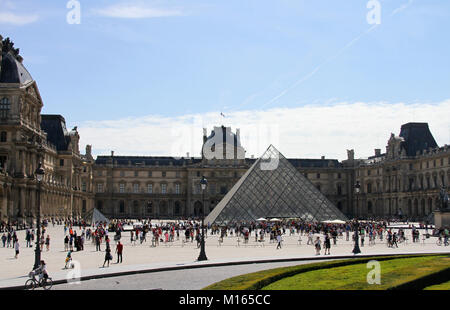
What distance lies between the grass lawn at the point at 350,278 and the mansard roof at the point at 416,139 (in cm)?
5802

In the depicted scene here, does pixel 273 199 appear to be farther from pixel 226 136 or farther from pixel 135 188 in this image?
pixel 135 188

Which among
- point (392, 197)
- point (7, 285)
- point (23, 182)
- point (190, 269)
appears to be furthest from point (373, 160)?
point (7, 285)

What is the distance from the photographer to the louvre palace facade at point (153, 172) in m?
42.3

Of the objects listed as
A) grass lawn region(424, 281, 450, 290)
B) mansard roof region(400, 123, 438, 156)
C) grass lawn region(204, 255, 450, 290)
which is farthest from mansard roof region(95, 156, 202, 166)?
grass lawn region(424, 281, 450, 290)

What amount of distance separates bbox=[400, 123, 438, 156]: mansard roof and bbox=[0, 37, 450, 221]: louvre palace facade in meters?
0.12

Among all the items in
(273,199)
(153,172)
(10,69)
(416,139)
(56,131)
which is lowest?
(273,199)

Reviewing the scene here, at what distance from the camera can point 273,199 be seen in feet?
148

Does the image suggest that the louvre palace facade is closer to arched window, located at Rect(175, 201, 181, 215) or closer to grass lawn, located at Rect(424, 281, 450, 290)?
arched window, located at Rect(175, 201, 181, 215)

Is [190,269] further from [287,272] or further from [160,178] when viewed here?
[160,178]

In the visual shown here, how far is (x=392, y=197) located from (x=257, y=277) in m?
62.2

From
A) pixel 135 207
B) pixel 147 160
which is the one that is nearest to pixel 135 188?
pixel 135 207

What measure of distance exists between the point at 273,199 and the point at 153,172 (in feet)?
121

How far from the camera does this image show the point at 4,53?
143 feet

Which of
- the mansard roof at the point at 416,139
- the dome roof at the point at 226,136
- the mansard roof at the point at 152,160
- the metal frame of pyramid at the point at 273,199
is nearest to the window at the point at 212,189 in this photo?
the mansard roof at the point at 152,160
